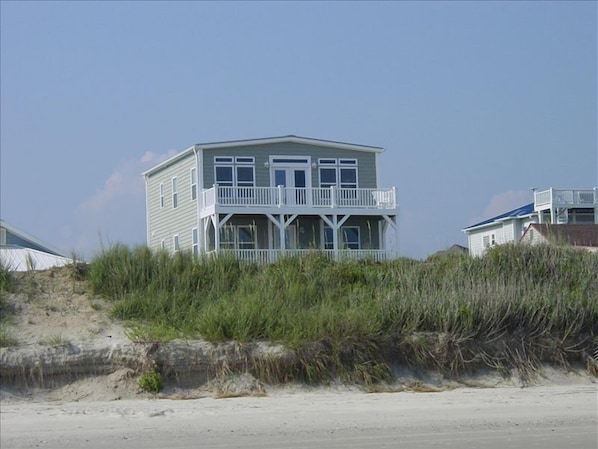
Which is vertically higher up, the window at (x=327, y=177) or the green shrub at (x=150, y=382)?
the window at (x=327, y=177)

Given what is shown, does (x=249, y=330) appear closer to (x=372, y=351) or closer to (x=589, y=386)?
(x=372, y=351)

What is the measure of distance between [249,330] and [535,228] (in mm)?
18841

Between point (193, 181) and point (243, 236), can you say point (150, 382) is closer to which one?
point (243, 236)

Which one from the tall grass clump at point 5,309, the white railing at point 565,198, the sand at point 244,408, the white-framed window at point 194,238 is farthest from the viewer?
the white railing at point 565,198

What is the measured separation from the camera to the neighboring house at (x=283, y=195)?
123 feet

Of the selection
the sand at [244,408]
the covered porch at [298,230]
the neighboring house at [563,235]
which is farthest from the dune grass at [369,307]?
the covered porch at [298,230]

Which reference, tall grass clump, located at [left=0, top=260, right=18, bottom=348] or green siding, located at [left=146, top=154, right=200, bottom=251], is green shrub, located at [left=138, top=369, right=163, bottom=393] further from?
green siding, located at [left=146, top=154, right=200, bottom=251]

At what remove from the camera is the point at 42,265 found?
21.7 m

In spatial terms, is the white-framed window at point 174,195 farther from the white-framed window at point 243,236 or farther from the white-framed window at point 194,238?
the white-framed window at point 243,236

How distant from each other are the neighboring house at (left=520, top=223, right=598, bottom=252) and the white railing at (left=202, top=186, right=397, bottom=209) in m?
8.04

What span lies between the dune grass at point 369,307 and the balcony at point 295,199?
20.2 metres

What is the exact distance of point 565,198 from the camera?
1923 inches

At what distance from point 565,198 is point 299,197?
57.7 feet

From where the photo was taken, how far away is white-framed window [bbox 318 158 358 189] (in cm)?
3956
